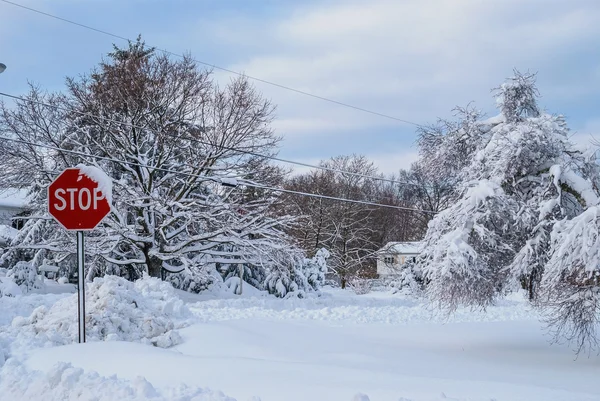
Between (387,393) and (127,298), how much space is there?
25.7ft

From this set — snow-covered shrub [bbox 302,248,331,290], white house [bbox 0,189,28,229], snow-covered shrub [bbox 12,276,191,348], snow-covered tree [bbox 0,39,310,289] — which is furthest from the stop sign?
white house [bbox 0,189,28,229]

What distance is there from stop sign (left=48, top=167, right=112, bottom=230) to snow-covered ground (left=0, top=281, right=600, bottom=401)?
1.96m

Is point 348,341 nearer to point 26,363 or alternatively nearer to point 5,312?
point 26,363

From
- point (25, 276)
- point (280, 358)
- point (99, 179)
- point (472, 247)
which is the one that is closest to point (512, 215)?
point (472, 247)

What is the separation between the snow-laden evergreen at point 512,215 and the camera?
1135cm

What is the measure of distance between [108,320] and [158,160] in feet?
40.3

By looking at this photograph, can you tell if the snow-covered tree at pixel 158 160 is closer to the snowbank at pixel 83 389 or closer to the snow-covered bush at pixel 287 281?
the snow-covered bush at pixel 287 281

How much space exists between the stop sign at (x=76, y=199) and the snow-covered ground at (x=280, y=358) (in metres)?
1.96

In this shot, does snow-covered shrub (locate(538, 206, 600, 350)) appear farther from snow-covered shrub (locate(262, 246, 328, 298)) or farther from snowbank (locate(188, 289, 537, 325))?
snow-covered shrub (locate(262, 246, 328, 298))

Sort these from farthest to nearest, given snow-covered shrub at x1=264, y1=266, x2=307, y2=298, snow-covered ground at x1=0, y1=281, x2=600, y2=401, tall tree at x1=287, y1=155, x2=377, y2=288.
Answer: tall tree at x1=287, y1=155, x2=377, y2=288
snow-covered shrub at x1=264, y1=266, x2=307, y2=298
snow-covered ground at x1=0, y1=281, x2=600, y2=401

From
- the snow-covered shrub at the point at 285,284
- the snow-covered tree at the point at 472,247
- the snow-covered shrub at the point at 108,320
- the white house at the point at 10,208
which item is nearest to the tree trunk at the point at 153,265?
the snow-covered shrub at the point at 285,284

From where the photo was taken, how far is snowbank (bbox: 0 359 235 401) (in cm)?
620

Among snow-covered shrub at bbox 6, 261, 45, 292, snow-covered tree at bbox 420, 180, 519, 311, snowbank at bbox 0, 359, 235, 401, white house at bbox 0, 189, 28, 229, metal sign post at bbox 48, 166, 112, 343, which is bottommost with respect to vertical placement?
snowbank at bbox 0, 359, 235, 401

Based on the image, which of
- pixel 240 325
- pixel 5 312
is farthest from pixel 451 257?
pixel 5 312
